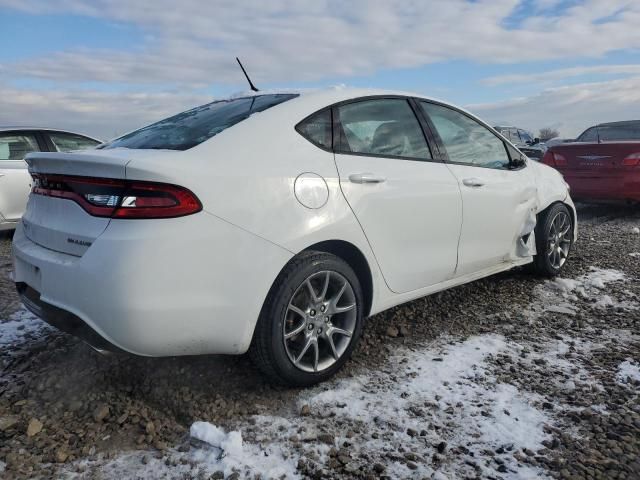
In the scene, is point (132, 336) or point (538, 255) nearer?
point (132, 336)

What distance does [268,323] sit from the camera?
2.39m

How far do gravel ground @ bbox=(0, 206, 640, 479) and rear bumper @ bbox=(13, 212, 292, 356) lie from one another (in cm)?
41

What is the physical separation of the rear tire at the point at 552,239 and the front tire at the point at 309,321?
223cm

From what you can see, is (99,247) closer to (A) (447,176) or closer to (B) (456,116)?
(A) (447,176)

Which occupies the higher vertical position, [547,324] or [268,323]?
[268,323]

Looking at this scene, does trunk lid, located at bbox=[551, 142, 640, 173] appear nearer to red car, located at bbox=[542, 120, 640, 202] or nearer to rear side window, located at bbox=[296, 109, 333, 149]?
red car, located at bbox=[542, 120, 640, 202]

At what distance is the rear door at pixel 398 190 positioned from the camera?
9.01ft

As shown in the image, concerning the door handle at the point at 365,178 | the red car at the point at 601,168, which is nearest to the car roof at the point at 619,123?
the red car at the point at 601,168

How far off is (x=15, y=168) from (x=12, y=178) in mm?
144

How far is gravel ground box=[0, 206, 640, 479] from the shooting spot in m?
2.06

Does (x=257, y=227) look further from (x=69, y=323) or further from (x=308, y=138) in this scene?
(x=69, y=323)

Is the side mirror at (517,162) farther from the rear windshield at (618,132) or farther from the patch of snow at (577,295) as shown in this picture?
the rear windshield at (618,132)

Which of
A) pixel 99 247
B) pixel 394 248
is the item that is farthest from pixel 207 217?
pixel 394 248

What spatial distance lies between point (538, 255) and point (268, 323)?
285cm
